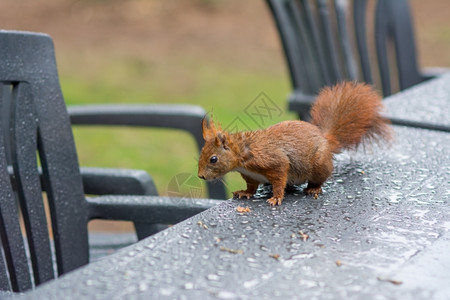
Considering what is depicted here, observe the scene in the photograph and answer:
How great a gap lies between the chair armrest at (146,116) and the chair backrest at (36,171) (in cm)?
65

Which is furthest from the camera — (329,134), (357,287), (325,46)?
(325,46)

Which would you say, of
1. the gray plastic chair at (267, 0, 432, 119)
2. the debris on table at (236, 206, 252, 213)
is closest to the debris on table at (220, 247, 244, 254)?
the debris on table at (236, 206, 252, 213)

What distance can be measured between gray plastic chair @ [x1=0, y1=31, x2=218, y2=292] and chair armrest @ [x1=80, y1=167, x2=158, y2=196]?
10 cm

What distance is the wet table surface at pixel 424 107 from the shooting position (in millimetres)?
1468

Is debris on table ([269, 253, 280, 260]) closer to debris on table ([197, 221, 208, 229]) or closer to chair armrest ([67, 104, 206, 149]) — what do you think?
debris on table ([197, 221, 208, 229])

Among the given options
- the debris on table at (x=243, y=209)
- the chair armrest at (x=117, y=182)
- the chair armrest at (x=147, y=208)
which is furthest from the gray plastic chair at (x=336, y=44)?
the debris on table at (x=243, y=209)

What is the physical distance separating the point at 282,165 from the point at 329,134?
161 millimetres

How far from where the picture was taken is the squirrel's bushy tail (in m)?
1.20

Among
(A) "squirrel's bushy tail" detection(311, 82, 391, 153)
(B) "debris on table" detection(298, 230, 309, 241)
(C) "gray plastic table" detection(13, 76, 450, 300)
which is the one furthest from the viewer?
(A) "squirrel's bushy tail" detection(311, 82, 391, 153)

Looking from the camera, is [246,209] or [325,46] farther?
[325,46]

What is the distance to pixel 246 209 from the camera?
1007mm

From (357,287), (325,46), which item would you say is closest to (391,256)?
(357,287)

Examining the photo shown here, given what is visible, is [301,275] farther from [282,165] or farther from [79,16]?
[79,16]

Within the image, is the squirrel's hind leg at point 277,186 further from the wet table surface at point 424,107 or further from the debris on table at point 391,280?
the wet table surface at point 424,107
